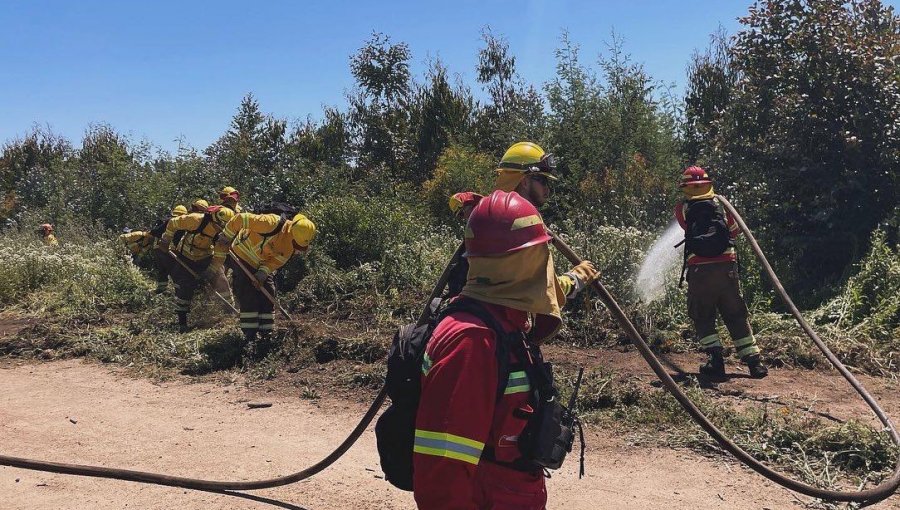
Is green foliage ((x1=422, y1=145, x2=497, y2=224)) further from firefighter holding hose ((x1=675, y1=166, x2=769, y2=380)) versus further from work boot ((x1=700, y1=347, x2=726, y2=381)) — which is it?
work boot ((x1=700, y1=347, x2=726, y2=381))

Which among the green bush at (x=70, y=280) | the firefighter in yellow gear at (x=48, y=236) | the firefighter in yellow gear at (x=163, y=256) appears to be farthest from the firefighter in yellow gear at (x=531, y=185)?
the firefighter in yellow gear at (x=48, y=236)

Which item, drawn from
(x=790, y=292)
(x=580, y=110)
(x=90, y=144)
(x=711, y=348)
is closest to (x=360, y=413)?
(x=711, y=348)

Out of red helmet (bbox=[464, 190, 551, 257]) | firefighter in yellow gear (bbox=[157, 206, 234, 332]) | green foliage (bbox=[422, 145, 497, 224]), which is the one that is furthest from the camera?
green foliage (bbox=[422, 145, 497, 224])

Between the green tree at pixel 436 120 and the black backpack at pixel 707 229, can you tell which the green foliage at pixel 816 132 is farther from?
the green tree at pixel 436 120

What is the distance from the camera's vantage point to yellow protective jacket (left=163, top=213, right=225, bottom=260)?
34.5 ft

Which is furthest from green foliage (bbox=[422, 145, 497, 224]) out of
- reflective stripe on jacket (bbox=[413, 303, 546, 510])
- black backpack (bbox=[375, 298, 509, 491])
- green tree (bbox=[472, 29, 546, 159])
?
reflective stripe on jacket (bbox=[413, 303, 546, 510])

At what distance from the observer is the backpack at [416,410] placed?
2279mm

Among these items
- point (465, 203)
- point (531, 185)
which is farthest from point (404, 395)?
point (465, 203)

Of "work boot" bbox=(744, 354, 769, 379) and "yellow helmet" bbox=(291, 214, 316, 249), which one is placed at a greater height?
"yellow helmet" bbox=(291, 214, 316, 249)

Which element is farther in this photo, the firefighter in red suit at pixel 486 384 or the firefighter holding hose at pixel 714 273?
the firefighter holding hose at pixel 714 273

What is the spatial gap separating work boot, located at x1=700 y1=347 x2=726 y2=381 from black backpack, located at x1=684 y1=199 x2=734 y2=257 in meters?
0.98

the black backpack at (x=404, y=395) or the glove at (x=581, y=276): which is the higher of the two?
the glove at (x=581, y=276)

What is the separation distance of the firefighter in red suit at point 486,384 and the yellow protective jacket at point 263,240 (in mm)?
6504

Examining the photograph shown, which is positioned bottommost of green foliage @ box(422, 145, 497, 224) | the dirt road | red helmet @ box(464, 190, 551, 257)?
the dirt road
